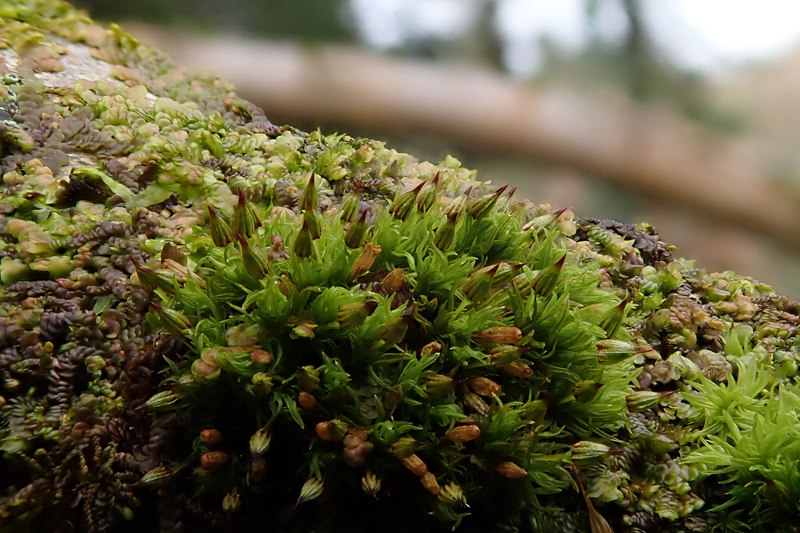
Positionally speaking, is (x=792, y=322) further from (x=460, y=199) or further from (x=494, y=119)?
(x=494, y=119)

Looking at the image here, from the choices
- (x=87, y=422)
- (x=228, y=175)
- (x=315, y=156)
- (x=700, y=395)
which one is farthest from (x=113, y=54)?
(x=700, y=395)

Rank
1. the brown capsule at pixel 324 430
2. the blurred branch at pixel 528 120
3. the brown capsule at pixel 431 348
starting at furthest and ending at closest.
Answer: the brown capsule at pixel 431 348
the brown capsule at pixel 324 430
the blurred branch at pixel 528 120

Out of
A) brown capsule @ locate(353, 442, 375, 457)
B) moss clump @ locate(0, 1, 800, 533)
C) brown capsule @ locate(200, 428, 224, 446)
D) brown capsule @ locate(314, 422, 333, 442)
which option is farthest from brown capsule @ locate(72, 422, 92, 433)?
brown capsule @ locate(353, 442, 375, 457)

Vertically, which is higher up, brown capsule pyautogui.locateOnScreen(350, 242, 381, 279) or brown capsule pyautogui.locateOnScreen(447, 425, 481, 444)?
brown capsule pyautogui.locateOnScreen(350, 242, 381, 279)

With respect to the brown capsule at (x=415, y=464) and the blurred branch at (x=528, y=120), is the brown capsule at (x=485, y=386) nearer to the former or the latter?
the brown capsule at (x=415, y=464)

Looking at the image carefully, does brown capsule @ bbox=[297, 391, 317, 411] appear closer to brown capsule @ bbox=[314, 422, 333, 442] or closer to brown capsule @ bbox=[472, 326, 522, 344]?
brown capsule @ bbox=[314, 422, 333, 442]

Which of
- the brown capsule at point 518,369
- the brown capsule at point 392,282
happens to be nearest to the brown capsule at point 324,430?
the brown capsule at point 392,282
